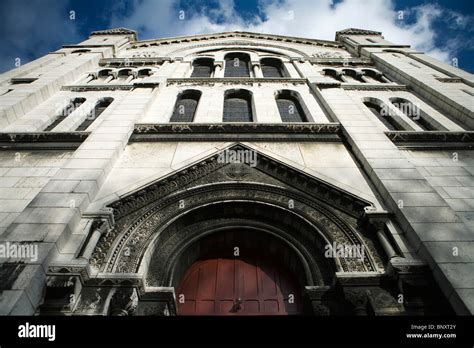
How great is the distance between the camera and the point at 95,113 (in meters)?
12.0

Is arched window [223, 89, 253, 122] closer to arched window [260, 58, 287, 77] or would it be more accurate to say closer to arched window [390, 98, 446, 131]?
arched window [260, 58, 287, 77]

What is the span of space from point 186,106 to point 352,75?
961 cm

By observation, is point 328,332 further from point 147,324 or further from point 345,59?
point 345,59

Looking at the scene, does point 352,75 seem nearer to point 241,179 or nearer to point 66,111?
point 241,179

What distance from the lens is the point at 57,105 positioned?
38.5 ft

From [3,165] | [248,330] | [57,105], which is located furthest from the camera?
[57,105]

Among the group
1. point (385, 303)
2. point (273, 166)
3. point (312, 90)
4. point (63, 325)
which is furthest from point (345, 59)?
point (63, 325)

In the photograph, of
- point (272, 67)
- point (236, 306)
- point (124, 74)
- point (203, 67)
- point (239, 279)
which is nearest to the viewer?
point (236, 306)

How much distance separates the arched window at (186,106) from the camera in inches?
469

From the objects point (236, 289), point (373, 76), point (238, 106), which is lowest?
point (236, 289)

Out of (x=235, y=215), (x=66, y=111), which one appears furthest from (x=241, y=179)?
(x=66, y=111)

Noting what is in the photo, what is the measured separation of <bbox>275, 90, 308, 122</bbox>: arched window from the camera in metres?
11.9

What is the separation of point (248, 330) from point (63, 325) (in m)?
2.46

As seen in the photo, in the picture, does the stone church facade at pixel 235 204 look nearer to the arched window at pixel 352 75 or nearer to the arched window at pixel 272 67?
the arched window at pixel 352 75
